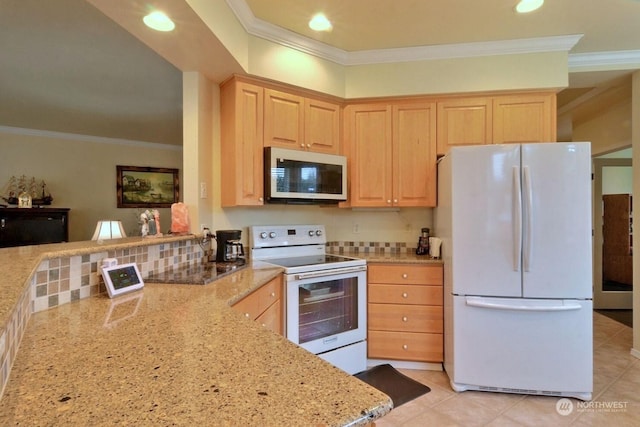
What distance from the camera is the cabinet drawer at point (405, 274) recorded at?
240 cm

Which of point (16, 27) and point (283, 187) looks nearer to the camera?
point (16, 27)

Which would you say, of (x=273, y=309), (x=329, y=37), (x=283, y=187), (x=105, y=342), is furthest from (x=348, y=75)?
(x=105, y=342)

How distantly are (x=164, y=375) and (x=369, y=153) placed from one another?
2.34m

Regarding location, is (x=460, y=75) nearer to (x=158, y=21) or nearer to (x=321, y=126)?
(x=321, y=126)

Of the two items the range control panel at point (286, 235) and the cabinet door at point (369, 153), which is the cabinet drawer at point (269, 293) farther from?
the cabinet door at point (369, 153)

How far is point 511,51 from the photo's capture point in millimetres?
2424

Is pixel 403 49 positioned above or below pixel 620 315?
above

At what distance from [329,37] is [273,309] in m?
2.01

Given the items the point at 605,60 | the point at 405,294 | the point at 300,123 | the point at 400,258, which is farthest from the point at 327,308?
the point at 605,60

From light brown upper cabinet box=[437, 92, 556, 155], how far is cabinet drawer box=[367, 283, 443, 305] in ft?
3.75

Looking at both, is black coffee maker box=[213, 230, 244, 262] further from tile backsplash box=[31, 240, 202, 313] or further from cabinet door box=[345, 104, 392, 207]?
cabinet door box=[345, 104, 392, 207]

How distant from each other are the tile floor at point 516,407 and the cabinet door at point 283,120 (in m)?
1.97

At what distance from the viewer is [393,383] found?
224 cm

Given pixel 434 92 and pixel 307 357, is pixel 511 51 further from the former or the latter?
pixel 307 357
